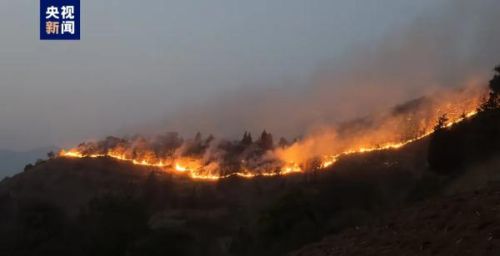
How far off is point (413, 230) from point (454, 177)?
27.2 metres

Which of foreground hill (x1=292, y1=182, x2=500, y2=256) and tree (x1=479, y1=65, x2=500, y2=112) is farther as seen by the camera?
tree (x1=479, y1=65, x2=500, y2=112)

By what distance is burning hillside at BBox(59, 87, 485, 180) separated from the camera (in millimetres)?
77500

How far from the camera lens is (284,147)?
99.4 meters

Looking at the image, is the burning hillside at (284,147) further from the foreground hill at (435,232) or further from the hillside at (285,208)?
the foreground hill at (435,232)

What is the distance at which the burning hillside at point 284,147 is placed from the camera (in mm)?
77500

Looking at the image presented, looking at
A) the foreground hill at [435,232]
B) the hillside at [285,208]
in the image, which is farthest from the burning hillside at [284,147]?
the foreground hill at [435,232]

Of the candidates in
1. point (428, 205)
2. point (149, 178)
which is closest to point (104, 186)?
point (149, 178)

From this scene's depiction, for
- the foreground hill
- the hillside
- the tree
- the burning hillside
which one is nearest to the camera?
the foreground hill

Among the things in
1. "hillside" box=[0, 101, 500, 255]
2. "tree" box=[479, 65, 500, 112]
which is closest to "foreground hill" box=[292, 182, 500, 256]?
"hillside" box=[0, 101, 500, 255]

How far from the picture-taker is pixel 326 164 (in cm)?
7638

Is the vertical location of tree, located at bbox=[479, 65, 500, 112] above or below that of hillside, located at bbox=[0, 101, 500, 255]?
above

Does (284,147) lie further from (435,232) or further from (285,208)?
(435,232)

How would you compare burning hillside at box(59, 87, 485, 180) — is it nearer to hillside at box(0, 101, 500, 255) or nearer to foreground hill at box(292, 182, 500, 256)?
hillside at box(0, 101, 500, 255)

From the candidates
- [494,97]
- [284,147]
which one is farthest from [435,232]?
[284,147]
